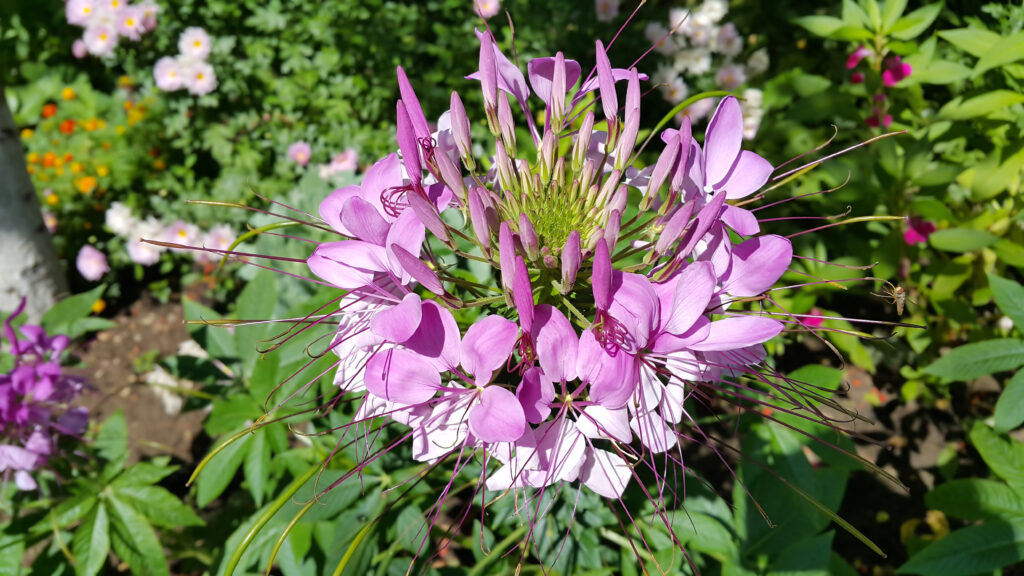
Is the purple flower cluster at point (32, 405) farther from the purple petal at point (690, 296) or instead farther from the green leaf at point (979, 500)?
the green leaf at point (979, 500)

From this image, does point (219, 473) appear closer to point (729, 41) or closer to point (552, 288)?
point (552, 288)

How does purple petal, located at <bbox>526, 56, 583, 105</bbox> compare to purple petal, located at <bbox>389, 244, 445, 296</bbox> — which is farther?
purple petal, located at <bbox>526, 56, 583, 105</bbox>

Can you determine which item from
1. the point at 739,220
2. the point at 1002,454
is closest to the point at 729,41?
the point at 1002,454

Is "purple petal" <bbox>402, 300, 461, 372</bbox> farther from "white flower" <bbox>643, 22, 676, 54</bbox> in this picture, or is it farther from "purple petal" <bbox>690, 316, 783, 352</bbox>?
"white flower" <bbox>643, 22, 676, 54</bbox>

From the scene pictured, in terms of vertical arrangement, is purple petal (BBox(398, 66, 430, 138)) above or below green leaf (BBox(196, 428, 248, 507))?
above

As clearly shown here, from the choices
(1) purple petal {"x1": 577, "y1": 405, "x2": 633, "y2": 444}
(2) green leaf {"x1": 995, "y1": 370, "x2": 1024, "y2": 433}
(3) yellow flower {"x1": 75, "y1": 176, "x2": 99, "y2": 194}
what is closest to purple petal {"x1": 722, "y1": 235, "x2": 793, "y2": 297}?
(1) purple petal {"x1": 577, "y1": 405, "x2": 633, "y2": 444}

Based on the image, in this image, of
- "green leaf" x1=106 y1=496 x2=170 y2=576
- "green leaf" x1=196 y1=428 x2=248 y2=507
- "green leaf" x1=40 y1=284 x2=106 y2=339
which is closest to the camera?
"green leaf" x1=196 y1=428 x2=248 y2=507

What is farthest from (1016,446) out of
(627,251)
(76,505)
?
(76,505)

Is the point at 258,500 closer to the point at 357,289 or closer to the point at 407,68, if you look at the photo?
the point at 357,289
